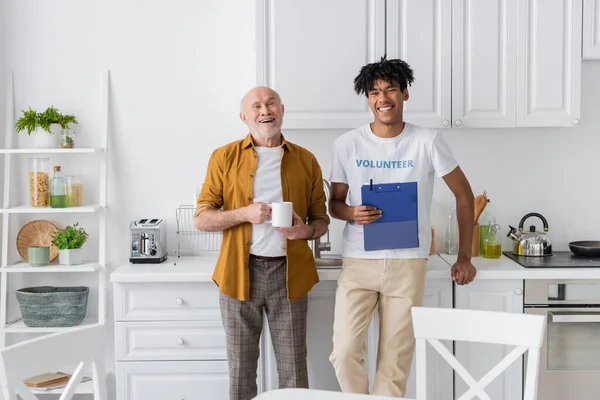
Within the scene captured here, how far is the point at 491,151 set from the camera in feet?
12.0

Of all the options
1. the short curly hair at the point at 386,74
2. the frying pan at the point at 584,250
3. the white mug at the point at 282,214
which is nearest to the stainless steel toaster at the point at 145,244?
the white mug at the point at 282,214

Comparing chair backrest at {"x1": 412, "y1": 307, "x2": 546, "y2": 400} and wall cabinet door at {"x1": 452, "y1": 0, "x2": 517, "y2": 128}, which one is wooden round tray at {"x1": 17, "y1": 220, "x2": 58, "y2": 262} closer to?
wall cabinet door at {"x1": 452, "y1": 0, "x2": 517, "y2": 128}

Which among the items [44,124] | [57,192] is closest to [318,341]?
[57,192]

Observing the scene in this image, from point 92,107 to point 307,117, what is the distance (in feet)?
3.74

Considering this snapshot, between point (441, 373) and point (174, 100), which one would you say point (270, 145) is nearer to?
point (174, 100)

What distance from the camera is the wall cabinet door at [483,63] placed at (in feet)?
10.8

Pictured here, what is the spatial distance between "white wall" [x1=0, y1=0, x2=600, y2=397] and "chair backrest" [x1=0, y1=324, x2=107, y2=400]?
1.74 meters

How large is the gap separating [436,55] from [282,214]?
1.18m

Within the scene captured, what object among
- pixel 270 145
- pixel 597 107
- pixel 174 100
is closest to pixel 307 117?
pixel 270 145

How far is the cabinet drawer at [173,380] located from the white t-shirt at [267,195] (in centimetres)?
69

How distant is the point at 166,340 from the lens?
324cm

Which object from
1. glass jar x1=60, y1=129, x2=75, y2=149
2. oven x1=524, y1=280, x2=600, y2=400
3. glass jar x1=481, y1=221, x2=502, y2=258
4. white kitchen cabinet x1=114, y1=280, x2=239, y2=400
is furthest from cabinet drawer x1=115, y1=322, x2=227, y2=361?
oven x1=524, y1=280, x2=600, y2=400

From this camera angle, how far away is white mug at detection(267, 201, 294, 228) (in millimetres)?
2658

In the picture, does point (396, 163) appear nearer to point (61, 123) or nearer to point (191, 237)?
point (191, 237)
